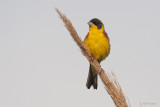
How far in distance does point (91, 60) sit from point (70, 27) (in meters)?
0.59

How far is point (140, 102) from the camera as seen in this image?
2516 millimetres

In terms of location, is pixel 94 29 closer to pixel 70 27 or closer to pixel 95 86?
pixel 95 86

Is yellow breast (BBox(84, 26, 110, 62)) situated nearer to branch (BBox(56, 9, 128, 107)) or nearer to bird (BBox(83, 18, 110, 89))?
bird (BBox(83, 18, 110, 89))

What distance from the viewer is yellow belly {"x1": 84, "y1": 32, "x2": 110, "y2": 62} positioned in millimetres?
6285

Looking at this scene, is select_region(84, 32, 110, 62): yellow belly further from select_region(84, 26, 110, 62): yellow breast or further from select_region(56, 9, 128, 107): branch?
select_region(56, 9, 128, 107): branch

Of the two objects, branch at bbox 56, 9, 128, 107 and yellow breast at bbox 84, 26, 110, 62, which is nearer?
branch at bbox 56, 9, 128, 107

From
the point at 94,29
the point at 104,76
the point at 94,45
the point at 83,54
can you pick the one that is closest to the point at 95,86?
the point at 94,45

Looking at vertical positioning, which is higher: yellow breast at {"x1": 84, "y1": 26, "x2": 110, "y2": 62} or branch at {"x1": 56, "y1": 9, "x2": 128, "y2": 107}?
yellow breast at {"x1": 84, "y1": 26, "x2": 110, "y2": 62}

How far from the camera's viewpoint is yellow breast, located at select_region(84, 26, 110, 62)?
6289 mm

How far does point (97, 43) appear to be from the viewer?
20.8 feet

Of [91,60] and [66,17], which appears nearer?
[66,17]

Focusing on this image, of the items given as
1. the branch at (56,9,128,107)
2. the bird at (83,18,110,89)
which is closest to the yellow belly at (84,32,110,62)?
the bird at (83,18,110,89)

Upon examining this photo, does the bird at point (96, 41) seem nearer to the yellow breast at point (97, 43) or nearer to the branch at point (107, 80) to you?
the yellow breast at point (97, 43)

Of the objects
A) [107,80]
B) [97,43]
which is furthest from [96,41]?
[107,80]
